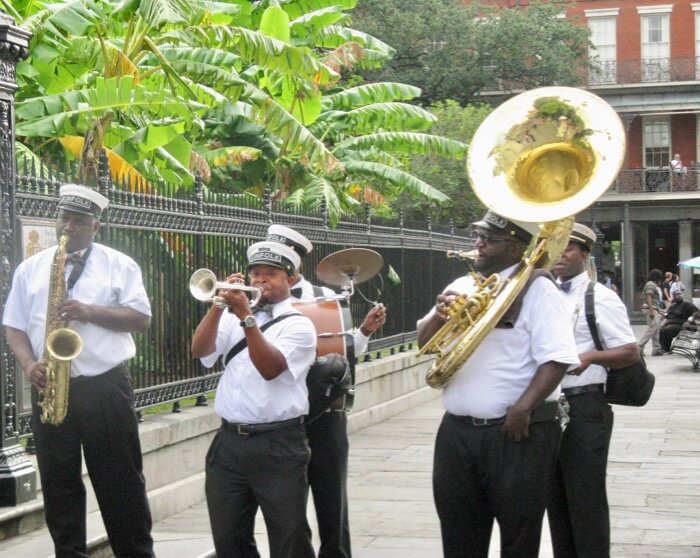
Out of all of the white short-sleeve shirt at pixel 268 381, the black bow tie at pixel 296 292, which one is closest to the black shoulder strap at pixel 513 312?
the white short-sleeve shirt at pixel 268 381

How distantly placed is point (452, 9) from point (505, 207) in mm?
36609

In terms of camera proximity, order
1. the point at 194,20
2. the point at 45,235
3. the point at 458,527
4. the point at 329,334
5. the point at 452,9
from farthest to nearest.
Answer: the point at 452,9, the point at 194,20, the point at 45,235, the point at 329,334, the point at 458,527

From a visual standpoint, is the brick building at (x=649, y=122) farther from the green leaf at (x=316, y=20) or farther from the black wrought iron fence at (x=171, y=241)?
the black wrought iron fence at (x=171, y=241)

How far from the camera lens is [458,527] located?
207 inches

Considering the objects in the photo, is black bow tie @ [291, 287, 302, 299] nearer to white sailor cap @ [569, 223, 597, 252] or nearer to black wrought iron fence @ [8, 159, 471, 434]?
black wrought iron fence @ [8, 159, 471, 434]

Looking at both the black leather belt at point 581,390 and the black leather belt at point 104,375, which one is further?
the black leather belt at point 581,390

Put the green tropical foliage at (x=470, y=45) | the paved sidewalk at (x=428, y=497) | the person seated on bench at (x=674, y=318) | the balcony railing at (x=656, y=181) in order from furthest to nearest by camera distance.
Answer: the balcony railing at (x=656, y=181) < the green tropical foliage at (x=470, y=45) < the person seated on bench at (x=674, y=318) < the paved sidewalk at (x=428, y=497)

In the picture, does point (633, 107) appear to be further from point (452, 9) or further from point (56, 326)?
point (56, 326)

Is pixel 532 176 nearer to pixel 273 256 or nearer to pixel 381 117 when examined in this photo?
pixel 273 256

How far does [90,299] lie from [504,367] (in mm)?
2032

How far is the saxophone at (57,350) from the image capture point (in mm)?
5570

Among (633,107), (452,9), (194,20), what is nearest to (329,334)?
(194,20)

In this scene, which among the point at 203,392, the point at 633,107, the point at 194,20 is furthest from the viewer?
the point at 633,107

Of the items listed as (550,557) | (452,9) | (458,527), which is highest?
(452,9)
